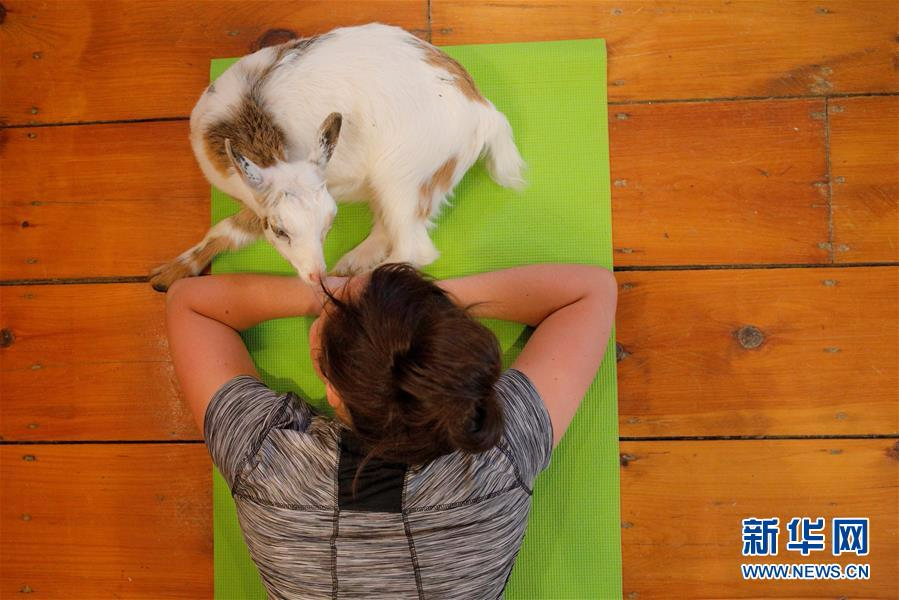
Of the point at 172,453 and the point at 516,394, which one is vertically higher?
the point at 516,394

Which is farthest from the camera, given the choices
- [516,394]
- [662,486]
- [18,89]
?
[18,89]

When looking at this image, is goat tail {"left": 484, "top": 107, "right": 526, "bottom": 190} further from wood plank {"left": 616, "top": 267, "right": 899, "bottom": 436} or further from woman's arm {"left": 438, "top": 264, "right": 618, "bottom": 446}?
wood plank {"left": 616, "top": 267, "right": 899, "bottom": 436}

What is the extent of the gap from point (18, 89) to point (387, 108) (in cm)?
→ 92

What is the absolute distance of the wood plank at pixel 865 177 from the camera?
129cm

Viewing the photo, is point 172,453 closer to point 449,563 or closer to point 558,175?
point 449,563

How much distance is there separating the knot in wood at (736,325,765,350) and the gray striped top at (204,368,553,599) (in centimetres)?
64

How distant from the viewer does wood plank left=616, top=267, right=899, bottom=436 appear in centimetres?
128

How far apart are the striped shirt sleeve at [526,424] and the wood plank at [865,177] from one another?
777mm

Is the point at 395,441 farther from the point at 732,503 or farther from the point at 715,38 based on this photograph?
the point at 715,38

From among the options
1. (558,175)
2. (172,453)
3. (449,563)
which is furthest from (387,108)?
(172,453)

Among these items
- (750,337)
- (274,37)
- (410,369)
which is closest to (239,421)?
(410,369)

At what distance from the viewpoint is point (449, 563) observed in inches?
32.3

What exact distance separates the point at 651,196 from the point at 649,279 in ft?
0.55

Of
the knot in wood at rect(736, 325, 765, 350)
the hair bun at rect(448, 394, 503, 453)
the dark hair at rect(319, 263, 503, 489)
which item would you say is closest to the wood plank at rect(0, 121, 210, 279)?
the dark hair at rect(319, 263, 503, 489)
